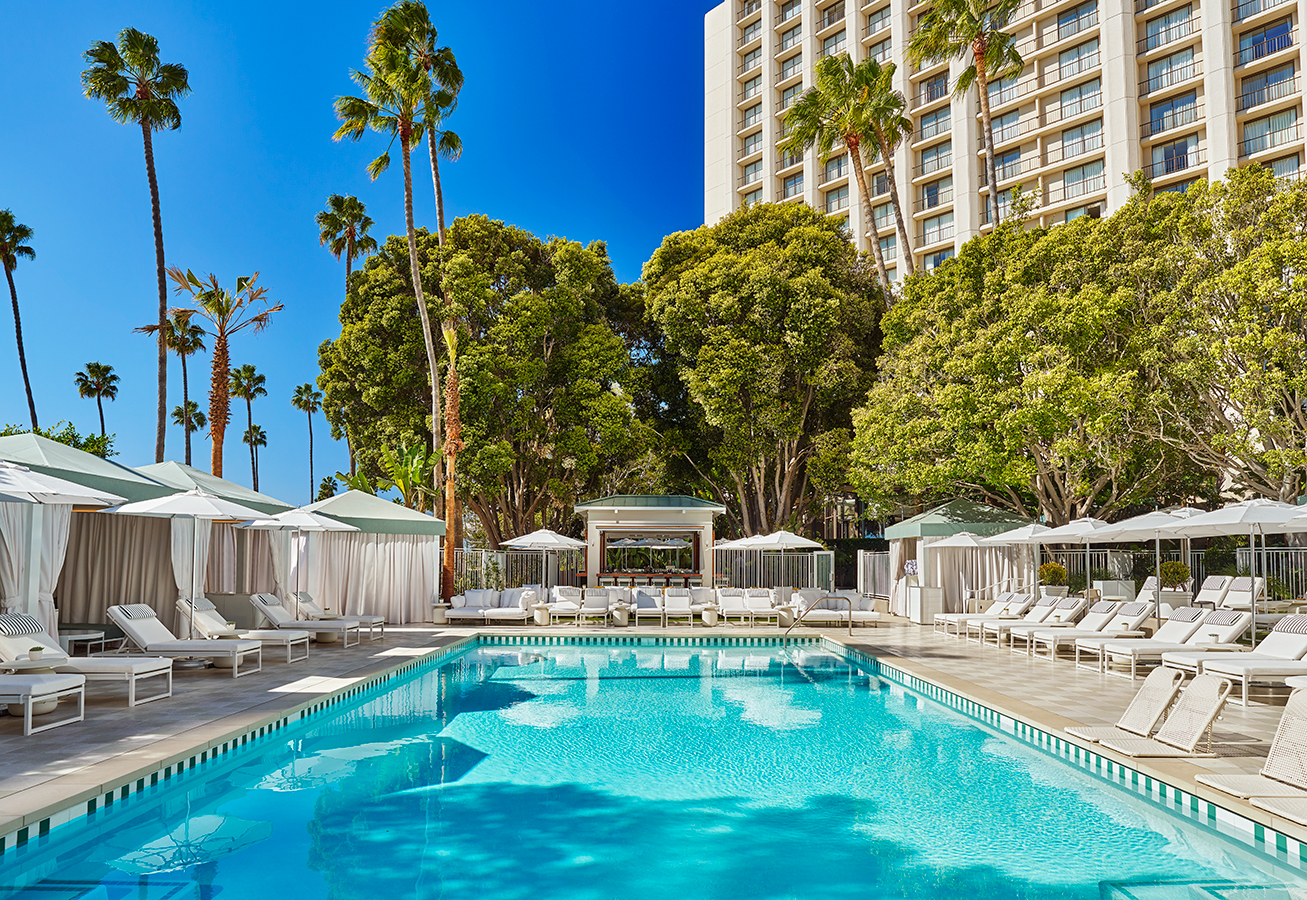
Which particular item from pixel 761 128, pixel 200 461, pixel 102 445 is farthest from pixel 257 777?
pixel 200 461

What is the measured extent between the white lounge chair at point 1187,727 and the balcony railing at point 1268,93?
1286 inches

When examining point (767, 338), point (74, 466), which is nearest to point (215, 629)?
point (74, 466)

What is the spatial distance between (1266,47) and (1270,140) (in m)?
3.39

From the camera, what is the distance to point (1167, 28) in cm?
3378

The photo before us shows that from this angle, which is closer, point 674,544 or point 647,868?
point 647,868

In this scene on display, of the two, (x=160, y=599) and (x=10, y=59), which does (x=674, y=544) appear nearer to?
(x=160, y=599)

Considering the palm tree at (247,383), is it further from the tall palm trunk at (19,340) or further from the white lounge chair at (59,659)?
the white lounge chair at (59,659)

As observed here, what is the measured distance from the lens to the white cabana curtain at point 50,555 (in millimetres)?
10602

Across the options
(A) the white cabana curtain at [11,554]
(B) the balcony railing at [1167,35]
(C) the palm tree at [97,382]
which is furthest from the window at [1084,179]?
(C) the palm tree at [97,382]

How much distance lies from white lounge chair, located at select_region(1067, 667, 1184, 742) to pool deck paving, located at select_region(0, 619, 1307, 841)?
16cm

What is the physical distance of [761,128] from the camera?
4759 cm

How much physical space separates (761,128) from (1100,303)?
32.2 meters

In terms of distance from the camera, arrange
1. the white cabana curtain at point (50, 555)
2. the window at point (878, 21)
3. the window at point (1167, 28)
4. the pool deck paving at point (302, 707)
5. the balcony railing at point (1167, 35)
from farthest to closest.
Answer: the window at point (878, 21), the window at point (1167, 28), the balcony railing at point (1167, 35), the white cabana curtain at point (50, 555), the pool deck paving at point (302, 707)

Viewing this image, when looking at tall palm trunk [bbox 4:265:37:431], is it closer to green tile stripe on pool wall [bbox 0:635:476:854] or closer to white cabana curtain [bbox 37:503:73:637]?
white cabana curtain [bbox 37:503:73:637]
